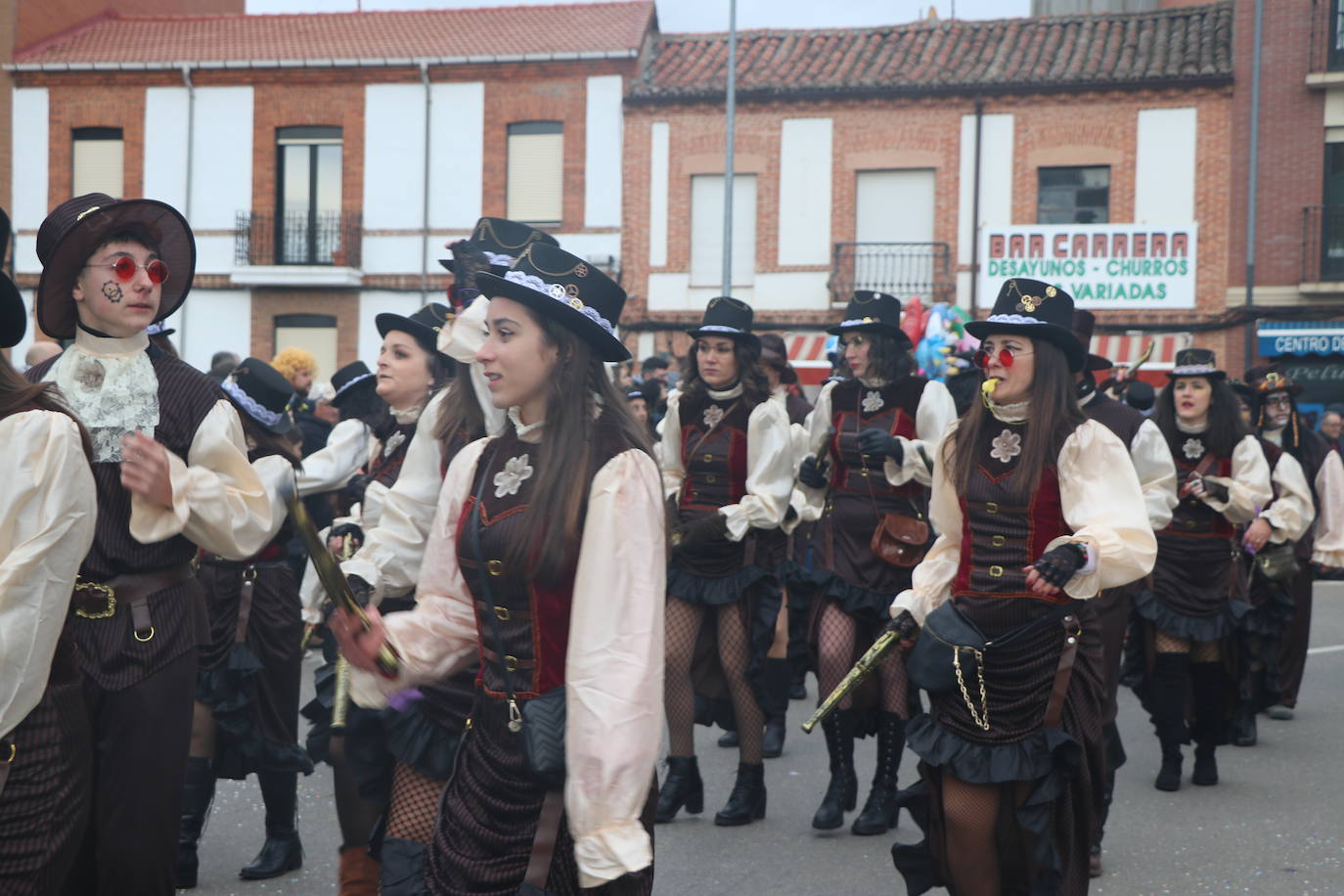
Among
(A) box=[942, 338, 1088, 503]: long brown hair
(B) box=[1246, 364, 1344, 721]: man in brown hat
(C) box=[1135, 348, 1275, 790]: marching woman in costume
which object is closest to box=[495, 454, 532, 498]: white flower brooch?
(A) box=[942, 338, 1088, 503]: long brown hair

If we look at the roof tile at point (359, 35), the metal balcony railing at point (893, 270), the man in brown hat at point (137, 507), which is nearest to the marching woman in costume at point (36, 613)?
the man in brown hat at point (137, 507)

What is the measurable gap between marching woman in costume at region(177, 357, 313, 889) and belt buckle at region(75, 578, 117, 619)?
1.58m

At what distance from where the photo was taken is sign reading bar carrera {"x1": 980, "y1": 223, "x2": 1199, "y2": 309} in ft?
79.3

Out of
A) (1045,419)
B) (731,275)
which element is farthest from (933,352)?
(731,275)

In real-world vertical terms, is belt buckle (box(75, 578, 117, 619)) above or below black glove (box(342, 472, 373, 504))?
below

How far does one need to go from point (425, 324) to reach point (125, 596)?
6.18ft

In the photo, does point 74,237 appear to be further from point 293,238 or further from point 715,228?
point 293,238

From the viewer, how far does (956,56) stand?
25.3m

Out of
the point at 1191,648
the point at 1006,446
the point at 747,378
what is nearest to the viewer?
the point at 1006,446

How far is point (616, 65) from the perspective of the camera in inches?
1006

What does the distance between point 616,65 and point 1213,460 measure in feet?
63.8

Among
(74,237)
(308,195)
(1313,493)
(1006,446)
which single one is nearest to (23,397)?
(74,237)

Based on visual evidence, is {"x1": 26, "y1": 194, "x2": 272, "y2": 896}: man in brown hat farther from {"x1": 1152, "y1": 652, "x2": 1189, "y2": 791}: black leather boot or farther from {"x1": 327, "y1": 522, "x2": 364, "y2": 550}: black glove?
{"x1": 1152, "y1": 652, "x2": 1189, "y2": 791}: black leather boot

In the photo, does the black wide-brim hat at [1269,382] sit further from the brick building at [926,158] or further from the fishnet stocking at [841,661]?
the brick building at [926,158]
